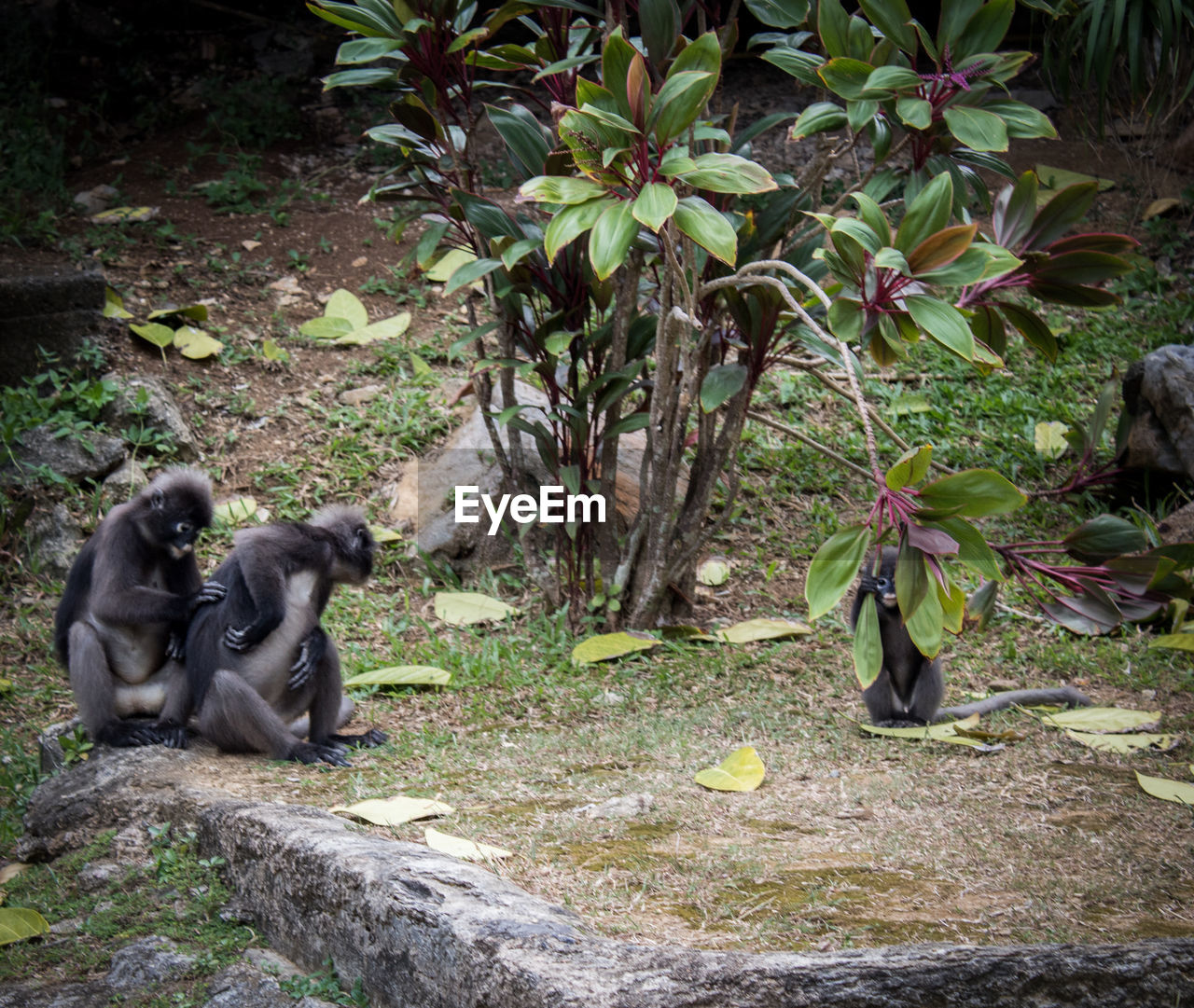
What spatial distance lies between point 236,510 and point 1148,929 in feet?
18.5

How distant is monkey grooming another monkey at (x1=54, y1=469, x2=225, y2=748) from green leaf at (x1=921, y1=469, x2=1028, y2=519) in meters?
2.86

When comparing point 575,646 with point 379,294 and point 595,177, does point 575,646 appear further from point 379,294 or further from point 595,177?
point 379,294

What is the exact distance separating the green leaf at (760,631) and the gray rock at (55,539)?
401 centimetres

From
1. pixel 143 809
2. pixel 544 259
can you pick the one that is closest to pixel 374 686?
pixel 143 809

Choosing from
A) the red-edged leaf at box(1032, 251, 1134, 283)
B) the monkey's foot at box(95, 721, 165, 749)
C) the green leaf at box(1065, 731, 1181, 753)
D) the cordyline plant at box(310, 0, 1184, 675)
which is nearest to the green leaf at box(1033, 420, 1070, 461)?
the cordyline plant at box(310, 0, 1184, 675)

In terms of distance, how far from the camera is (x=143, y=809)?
3.71 metres

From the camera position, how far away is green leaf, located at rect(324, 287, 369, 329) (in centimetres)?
822

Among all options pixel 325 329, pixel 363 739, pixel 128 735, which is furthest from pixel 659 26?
pixel 325 329

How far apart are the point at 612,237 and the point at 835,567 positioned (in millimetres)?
1292

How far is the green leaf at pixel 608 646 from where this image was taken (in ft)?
17.0

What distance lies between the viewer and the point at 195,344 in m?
7.84

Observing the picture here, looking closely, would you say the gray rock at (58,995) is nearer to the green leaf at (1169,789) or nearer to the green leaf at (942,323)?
the green leaf at (942,323)

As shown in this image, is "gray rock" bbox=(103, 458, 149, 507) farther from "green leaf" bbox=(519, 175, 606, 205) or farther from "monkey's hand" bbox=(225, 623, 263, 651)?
"green leaf" bbox=(519, 175, 606, 205)

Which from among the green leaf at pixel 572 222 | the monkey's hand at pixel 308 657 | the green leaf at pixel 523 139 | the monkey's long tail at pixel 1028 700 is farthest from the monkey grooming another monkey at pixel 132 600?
the monkey's long tail at pixel 1028 700
